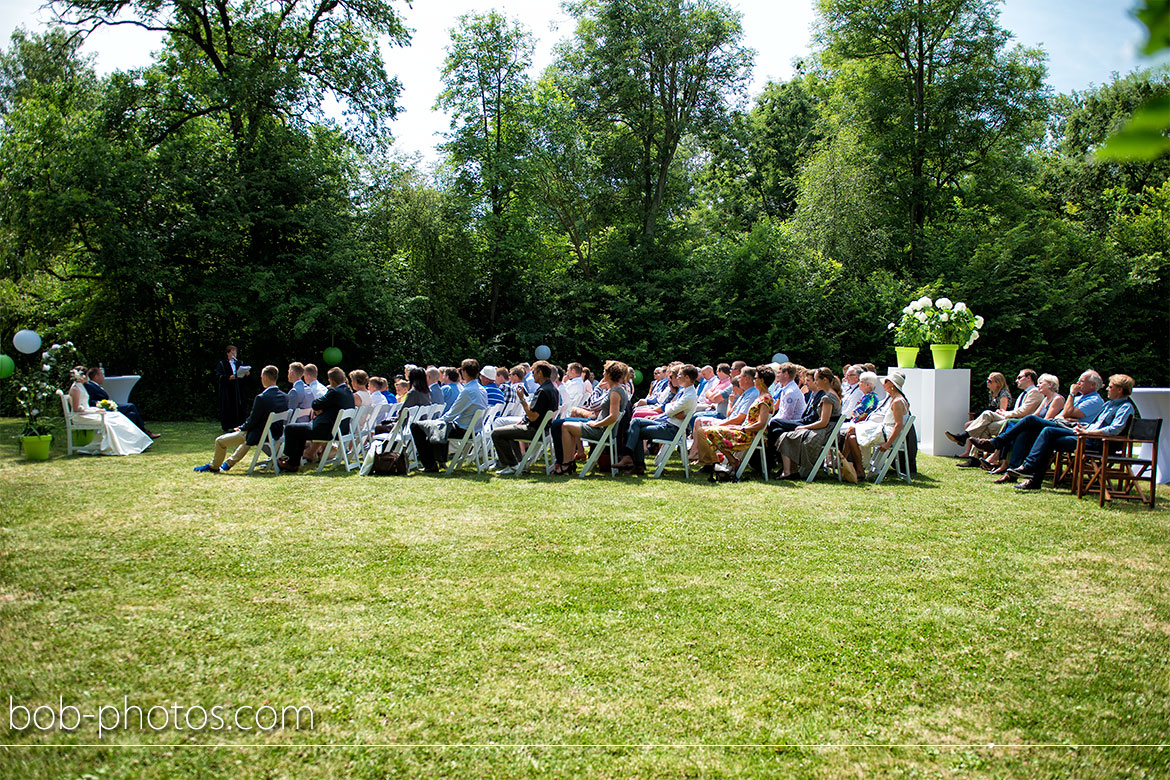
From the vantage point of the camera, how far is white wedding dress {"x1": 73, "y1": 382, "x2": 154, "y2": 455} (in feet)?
36.2

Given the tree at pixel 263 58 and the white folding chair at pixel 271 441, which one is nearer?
the white folding chair at pixel 271 441

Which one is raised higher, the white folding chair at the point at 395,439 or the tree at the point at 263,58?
the tree at the point at 263,58

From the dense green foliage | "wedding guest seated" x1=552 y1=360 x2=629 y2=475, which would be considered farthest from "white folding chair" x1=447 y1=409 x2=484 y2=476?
the dense green foliage

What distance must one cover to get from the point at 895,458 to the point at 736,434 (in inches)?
77.5

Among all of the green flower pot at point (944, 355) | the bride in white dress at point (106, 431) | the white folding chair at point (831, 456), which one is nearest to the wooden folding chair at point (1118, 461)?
the white folding chair at point (831, 456)

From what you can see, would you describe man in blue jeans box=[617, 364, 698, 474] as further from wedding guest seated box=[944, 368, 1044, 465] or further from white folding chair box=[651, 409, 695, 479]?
wedding guest seated box=[944, 368, 1044, 465]

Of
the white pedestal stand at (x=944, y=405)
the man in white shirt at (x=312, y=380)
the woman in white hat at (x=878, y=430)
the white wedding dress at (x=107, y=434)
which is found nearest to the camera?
the woman in white hat at (x=878, y=430)

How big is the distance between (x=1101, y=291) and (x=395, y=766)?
22.1m

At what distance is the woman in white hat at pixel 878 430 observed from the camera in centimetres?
883

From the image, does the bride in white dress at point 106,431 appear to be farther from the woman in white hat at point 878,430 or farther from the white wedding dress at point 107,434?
the woman in white hat at point 878,430

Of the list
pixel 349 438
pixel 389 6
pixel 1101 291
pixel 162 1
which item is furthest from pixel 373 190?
pixel 1101 291

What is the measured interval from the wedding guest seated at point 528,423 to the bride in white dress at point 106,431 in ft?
19.4

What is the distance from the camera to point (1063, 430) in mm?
8172

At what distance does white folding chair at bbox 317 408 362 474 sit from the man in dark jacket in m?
0.68
